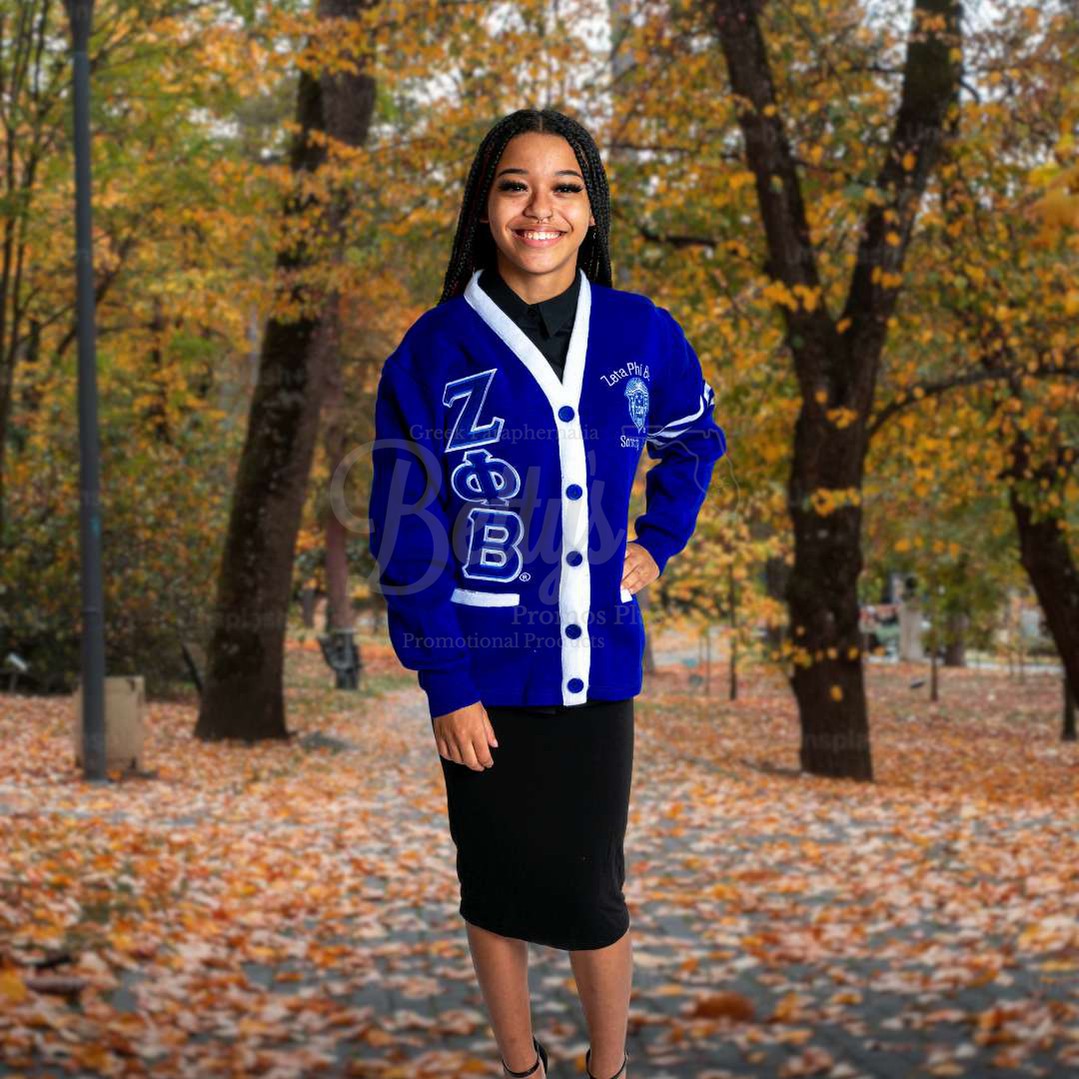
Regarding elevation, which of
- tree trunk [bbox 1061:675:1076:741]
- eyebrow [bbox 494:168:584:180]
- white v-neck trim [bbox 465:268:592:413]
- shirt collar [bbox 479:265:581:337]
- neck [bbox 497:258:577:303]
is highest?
eyebrow [bbox 494:168:584:180]

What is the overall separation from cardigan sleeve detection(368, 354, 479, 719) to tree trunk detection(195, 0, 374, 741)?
1207 centimetres

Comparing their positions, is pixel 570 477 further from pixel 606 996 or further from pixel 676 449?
pixel 606 996

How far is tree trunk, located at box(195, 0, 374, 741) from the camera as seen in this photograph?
49.4ft

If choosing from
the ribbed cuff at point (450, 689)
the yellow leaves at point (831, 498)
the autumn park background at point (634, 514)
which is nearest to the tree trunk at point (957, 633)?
the autumn park background at point (634, 514)

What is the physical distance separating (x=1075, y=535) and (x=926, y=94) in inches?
273

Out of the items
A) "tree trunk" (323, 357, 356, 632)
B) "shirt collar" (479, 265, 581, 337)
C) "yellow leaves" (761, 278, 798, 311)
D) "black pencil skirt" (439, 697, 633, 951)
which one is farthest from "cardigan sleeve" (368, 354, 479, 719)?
"tree trunk" (323, 357, 356, 632)

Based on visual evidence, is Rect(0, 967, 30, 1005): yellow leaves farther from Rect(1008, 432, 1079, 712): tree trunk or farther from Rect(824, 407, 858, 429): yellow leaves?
Rect(1008, 432, 1079, 712): tree trunk

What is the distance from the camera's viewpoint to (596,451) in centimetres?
257

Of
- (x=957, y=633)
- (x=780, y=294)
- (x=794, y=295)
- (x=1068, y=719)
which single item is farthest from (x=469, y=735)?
(x=957, y=633)

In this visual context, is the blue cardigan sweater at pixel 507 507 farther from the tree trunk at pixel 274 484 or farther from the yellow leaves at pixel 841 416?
the tree trunk at pixel 274 484

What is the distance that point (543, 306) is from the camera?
8.71 feet

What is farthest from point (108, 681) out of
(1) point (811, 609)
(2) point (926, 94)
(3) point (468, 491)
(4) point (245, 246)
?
(4) point (245, 246)

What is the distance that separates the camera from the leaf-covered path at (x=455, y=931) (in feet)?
17.3

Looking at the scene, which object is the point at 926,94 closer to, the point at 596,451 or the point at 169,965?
the point at 169,965
